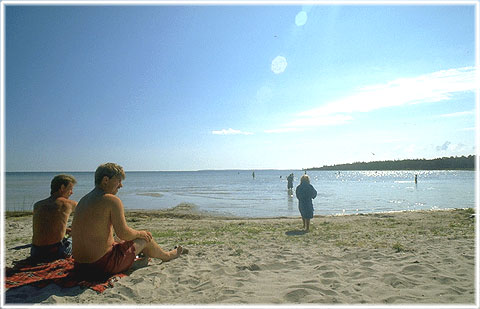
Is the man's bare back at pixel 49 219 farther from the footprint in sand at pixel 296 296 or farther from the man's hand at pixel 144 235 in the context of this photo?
the footprint in sand at pixel 296 296

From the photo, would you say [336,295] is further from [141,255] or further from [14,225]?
[14,225]

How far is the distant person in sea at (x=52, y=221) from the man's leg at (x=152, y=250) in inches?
51.5

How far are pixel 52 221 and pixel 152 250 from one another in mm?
1618

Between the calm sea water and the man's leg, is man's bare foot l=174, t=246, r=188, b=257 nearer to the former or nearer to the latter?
the man's leg

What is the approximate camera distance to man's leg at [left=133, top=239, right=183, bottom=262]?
429 cm

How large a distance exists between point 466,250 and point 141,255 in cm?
565

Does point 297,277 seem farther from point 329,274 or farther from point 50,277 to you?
point 50,277

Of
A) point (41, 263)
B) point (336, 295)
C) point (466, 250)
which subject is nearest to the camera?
point (336, 295)

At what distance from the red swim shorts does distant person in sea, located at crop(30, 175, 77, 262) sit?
105 cm

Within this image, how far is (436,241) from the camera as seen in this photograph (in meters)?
6.16

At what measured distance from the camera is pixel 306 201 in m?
9.24

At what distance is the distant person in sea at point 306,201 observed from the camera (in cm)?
912

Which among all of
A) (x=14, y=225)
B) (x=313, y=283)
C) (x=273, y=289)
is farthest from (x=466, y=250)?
(x=14, y=225)

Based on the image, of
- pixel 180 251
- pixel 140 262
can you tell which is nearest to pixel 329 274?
pixel 180 251
